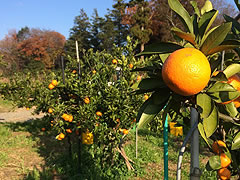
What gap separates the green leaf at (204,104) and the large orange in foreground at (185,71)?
0.11 ft

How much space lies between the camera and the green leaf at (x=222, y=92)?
0.51 meters

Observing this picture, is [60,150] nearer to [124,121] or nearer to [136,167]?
[136,167]

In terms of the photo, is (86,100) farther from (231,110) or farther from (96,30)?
(96,30)

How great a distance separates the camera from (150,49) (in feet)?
1.89

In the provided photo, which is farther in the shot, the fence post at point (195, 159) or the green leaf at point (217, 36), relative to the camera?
the fence post at point (195, 159)

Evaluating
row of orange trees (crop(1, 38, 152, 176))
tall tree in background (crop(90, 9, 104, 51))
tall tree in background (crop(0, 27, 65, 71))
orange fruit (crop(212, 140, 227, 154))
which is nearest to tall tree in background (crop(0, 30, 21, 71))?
tall tree in background (crop(0, 27, 65, 71))

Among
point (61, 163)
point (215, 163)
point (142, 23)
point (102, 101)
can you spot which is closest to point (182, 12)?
point (215, 163)

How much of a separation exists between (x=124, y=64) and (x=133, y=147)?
222 centimetres

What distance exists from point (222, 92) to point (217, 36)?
15 centimetres

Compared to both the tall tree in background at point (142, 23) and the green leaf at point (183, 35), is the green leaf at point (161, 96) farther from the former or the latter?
the tall tree in background at point (142, 23)

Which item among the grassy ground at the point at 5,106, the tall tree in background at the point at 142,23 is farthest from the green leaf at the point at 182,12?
the tall tree in background at the point at 142,23

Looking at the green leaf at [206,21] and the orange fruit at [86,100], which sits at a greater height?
the green leaf at [206,21]

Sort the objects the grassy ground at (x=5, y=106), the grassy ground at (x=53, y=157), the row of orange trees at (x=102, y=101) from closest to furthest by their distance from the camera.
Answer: the row of orange trees at (x=102, y=101), the grassy ground at (x=53, y=157), the grassy ground at (x=5, y=106)

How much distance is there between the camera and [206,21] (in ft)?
1.76
